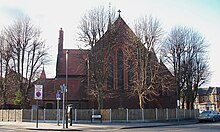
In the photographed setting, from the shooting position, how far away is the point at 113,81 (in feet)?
152

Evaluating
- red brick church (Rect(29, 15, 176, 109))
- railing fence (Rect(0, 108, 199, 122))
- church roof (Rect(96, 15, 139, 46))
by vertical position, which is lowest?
railing fence (Rect(0, 108, 199, 122))

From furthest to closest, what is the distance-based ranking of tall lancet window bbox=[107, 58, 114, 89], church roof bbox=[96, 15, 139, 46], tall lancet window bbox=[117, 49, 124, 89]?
tall lancet window bbox=[117, 49, 124, 89], tall lancet window bbox=[107, 58, 114, 89], church roof bbox=[96, 15, 139, 46]

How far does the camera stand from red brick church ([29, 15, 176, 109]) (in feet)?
136

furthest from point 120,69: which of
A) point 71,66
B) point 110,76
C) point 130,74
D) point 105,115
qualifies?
point 105,115

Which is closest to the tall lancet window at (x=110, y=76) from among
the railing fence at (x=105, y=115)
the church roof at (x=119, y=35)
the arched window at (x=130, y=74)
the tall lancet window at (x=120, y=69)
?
the tall lancet window at (x=120, y=69)

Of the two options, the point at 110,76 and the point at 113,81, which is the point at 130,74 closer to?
the point at 113,81

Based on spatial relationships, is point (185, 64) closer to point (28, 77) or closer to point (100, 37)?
point (100, 37)

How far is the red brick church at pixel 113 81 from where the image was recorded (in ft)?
136

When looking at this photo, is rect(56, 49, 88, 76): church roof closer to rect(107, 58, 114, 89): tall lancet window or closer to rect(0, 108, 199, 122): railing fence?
rect(107, 58, 114, 89): tall lancet window

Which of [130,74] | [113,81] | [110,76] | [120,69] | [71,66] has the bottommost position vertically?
[113,81]

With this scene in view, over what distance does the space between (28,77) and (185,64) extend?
25.0 metres

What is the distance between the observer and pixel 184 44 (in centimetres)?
5075

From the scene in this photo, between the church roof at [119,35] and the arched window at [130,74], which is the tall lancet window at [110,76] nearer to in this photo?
the arched window at [130,74]

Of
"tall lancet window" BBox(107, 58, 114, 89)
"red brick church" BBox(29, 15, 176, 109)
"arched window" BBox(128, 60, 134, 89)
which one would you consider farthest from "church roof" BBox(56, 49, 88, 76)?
"arched window" BBox(128, 60, 134, 89)
